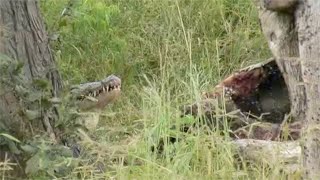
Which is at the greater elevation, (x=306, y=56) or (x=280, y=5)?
(x=280, y=5)

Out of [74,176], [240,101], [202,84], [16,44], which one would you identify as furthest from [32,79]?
[202,84]

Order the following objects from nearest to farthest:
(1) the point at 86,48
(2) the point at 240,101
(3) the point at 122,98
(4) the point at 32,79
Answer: (4) the point at 32,79 < (2) the point at 240,101 < (3) the point at 122,98 < (1) the point at 86,48

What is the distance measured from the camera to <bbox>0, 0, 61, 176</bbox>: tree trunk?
10.6ft

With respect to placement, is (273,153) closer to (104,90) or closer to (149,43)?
(104,90)

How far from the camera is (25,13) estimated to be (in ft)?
11.1

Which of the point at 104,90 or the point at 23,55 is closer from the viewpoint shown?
the point at 23,55

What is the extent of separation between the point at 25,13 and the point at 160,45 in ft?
9.49

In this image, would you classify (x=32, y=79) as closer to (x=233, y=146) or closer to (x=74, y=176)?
(x=74, y=176)

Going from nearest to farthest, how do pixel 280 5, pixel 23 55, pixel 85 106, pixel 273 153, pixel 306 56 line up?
pixel 273 153
pixel 306 56
pixel 23 55
pixel 280 5
pixel 85 106

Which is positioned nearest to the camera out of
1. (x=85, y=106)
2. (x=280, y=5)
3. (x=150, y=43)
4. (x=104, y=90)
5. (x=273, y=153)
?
(x=273, y=153)

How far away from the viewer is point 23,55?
3369 millimetres

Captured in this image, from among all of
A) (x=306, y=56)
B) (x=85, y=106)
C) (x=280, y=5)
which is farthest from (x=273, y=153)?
(x=85, y=106)

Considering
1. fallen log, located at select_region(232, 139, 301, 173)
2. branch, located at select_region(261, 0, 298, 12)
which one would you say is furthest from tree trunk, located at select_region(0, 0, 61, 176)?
branch, located at select_region(261, 0, 298, 12)

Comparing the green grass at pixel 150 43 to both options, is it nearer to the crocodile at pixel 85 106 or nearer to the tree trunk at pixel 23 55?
the crocodile at pixel 85 106
